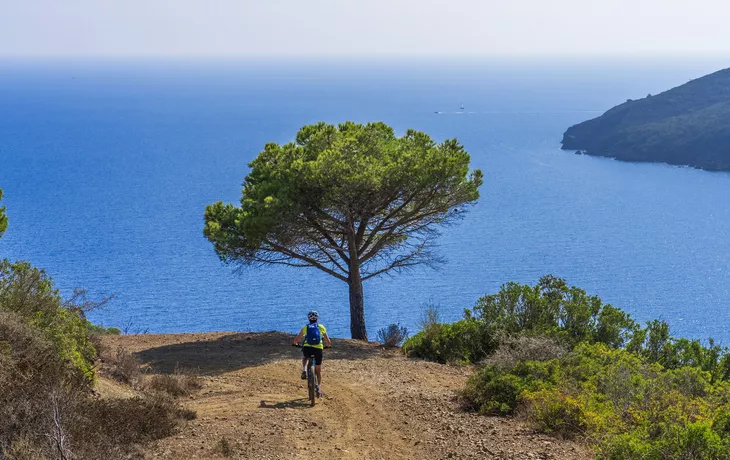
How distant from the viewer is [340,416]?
1111 centimetres

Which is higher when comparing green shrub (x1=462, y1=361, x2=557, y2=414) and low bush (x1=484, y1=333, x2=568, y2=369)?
low bush (x1=484, y1=333, x2=568, y2=369)

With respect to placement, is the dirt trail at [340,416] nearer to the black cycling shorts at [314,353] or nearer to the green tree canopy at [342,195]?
the black cycling shorts at [314,353]

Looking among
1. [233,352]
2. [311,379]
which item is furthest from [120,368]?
[233,352]

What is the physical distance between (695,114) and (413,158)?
13031 cm

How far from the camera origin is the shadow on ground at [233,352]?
51.2 feet

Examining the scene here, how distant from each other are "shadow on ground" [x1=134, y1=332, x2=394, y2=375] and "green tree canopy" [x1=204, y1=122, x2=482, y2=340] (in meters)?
2.76

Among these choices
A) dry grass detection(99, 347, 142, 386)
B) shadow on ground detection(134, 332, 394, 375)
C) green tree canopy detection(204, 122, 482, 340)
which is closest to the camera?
dry grass detection(99, 347, 142, 386)

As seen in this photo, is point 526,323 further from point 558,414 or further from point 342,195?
point 558,414

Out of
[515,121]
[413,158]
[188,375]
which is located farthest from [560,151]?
[188,375]

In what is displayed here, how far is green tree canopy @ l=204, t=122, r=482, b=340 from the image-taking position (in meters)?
19.6

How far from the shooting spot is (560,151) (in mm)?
133125

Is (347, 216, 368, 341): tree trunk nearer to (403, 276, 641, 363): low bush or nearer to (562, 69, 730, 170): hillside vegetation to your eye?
(403, 276, 641, 363): low bush

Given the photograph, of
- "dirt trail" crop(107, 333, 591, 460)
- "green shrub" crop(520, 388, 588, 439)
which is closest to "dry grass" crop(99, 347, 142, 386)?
"dirt trail" crop(107, 333, 591, 460)

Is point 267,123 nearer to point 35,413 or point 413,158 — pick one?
point 413,158
